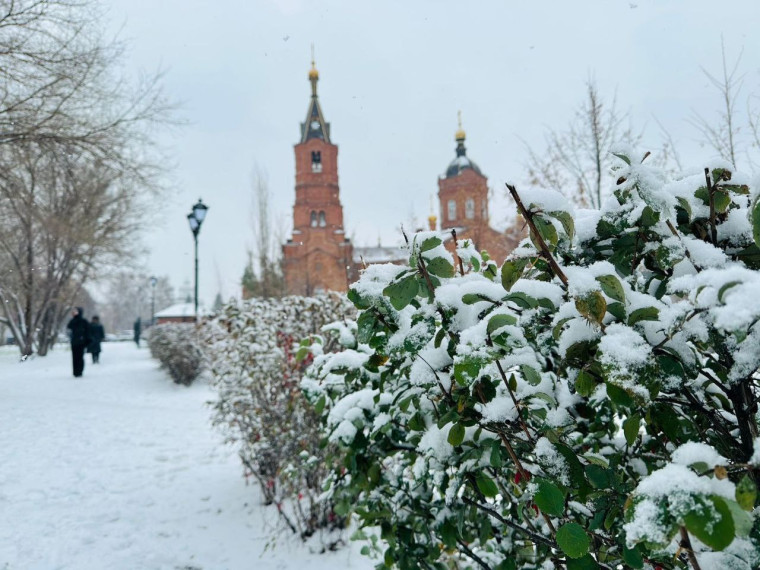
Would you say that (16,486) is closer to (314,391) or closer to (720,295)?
(314,391)

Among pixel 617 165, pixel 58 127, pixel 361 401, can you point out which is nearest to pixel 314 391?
pixel 361 401

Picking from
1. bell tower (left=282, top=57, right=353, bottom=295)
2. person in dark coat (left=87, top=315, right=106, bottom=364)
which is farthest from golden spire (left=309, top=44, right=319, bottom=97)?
person in dark coat (left=87, top=315, right=106, bottom=364)

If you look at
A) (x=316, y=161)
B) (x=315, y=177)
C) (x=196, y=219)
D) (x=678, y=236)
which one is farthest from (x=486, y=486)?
(x=316, y=161)

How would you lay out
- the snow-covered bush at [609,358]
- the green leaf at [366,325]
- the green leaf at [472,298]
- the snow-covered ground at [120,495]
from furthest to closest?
1. the snow-covered ground at [120,495]
2. the green leaf at [366,325]
3. the green leaf at [472,298]
4. the snow-covered bush at [609,358]

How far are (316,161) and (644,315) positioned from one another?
53.1 m

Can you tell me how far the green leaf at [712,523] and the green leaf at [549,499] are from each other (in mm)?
416

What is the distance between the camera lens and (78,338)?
11742mm

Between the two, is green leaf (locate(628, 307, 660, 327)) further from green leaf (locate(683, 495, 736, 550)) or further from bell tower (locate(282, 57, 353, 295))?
bell tower (locate(282, 57, 353, 295))

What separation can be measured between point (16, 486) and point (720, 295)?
5.88 m

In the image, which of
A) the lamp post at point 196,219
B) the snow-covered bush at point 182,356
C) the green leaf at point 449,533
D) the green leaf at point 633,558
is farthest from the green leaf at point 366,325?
the lamp post at point 196,219

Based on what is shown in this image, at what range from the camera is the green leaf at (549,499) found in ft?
3.24

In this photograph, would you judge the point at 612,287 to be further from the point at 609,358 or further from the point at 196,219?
the point at 196,219

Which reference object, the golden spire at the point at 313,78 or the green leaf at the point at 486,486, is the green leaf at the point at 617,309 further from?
the golden spire at the point at 313,78

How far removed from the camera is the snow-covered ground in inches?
147
